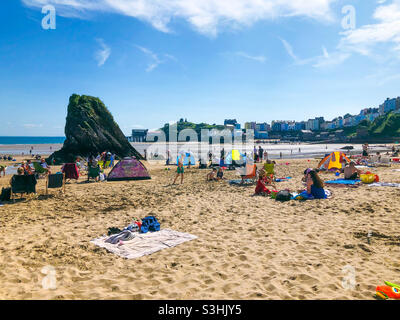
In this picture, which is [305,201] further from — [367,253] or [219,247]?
[219,247]

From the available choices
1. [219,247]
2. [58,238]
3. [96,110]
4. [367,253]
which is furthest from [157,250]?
[96,110]

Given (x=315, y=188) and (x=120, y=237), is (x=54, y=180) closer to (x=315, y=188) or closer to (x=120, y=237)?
(x=120, y=237)

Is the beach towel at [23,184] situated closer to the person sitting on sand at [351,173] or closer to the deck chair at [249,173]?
the deck chair at [249,173]

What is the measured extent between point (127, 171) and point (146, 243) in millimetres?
10629

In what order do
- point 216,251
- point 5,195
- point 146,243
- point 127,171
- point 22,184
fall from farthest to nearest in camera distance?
point 127,171, point 5,195, point 22,184, point 146,243, point 216,251

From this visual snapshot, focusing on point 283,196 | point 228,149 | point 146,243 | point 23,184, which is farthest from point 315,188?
point 228,149

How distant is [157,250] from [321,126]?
204 m

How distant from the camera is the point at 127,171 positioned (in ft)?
51.2

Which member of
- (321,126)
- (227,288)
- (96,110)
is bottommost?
(227,288)

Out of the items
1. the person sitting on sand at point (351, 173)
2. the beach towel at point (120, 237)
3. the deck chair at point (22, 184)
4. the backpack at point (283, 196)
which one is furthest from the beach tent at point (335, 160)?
the deck chair at point (22, 184)

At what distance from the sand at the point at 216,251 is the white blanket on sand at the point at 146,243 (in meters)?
0.17

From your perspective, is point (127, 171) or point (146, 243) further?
point (127, 171)

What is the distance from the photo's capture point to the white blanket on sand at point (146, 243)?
5.08 m

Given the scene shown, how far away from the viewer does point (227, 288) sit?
3768 mm
